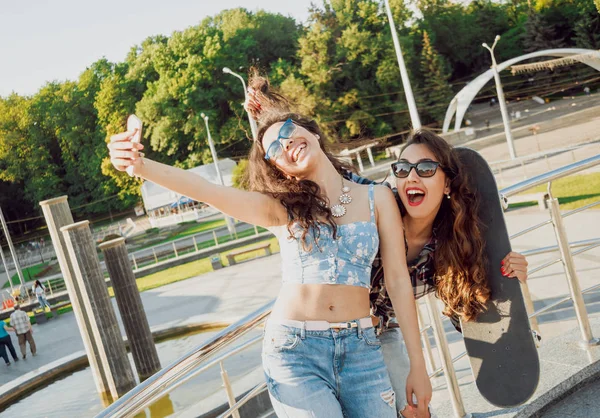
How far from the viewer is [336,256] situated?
229 centimetres

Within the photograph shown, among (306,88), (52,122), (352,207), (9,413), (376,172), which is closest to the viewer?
(352,207)

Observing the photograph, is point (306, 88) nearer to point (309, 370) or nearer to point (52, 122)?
point (52, 122)

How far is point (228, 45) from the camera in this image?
58375 mm

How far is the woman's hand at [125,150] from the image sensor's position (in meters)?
2.12

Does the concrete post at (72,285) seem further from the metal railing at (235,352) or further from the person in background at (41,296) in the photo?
the person in background at (41,296)

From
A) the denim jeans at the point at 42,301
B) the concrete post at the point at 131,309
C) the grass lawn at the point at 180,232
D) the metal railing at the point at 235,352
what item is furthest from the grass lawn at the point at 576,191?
the grass lawn at the point at 180,232

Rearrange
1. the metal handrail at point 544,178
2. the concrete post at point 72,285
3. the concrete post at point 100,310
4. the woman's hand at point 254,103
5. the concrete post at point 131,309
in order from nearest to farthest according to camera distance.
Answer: the woman's hand at point 254,103, the metal handrail at point 544,178, the concrete post at point 100,310, the concrete post at point 72,285, the concrete post at point 131,309

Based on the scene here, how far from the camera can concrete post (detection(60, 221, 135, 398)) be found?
1102cm

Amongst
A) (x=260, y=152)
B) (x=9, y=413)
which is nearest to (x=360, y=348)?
(x=260, y=152)

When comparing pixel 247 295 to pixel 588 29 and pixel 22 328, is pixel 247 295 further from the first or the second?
pixel 588 29

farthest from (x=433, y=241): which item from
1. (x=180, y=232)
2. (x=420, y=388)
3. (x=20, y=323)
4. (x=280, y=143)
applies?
(x=180, y=232)

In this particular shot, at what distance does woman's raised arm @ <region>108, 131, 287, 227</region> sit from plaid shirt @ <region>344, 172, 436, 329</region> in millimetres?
438

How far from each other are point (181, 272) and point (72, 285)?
1273cm

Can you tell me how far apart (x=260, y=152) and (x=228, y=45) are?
5819 centimetres
